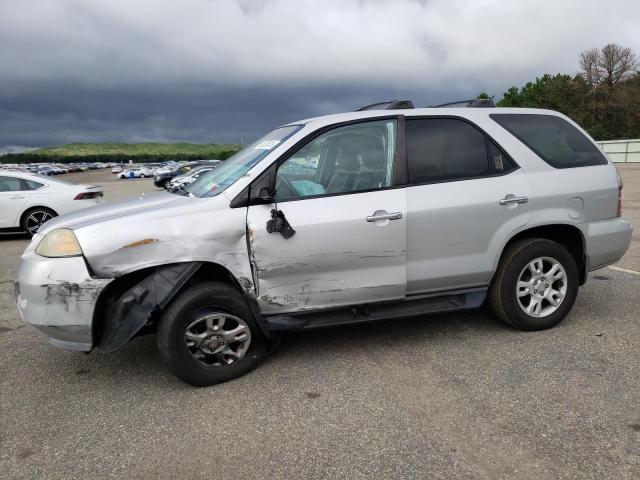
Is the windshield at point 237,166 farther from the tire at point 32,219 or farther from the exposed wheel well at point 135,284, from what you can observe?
the tire at point 32,219

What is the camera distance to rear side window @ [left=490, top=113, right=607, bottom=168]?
439 centimetres

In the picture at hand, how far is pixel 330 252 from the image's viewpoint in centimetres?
372

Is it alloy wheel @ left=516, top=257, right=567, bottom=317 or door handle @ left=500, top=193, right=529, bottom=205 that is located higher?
door handle @ left=500, top=193, right=529, bottom=205

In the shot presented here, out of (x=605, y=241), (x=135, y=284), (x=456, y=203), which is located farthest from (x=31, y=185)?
(x=605, y=241)

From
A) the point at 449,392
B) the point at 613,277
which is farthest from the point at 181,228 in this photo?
the point at 613,277

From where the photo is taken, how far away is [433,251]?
4.00 meters

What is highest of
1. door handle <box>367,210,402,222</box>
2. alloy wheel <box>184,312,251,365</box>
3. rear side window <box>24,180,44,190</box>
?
rear side window <box>24,180,44,190</box>

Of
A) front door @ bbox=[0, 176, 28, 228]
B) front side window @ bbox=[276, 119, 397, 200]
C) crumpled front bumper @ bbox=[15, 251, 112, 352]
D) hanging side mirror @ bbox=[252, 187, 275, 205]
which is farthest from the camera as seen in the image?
front door @ bbox=[0, 176, 28, 228]

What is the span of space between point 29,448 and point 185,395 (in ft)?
3.11

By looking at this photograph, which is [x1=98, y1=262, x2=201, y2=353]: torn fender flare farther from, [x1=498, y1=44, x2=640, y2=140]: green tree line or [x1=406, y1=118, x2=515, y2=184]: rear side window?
[x1=498, y1=44, x2=640, y2=140]: green tree line

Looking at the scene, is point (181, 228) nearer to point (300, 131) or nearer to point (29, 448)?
point (300, 131)

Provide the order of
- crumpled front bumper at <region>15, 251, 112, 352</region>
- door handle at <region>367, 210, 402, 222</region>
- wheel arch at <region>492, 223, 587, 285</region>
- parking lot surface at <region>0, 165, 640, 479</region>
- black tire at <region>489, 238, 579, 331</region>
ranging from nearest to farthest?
parking lot surface at <region>0, 165, 640, 479</region>, crumpled front bumper at <region>15, 251, 112, 352</region>, door handle at <region>367, 210, 402, 222</region>, black tire at <region>489, 238, 579, 331</region>, wheel arch at <region>492, 223, 587, 285</region>

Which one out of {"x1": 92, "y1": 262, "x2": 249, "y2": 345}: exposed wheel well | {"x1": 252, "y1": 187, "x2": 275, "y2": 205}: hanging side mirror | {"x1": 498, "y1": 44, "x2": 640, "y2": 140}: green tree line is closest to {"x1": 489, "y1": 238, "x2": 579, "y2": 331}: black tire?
{"x1": 252, "y1": 187, "x2": 275, "y2": 205}: hanging side mirror

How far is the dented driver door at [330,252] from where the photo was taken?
144 inches
